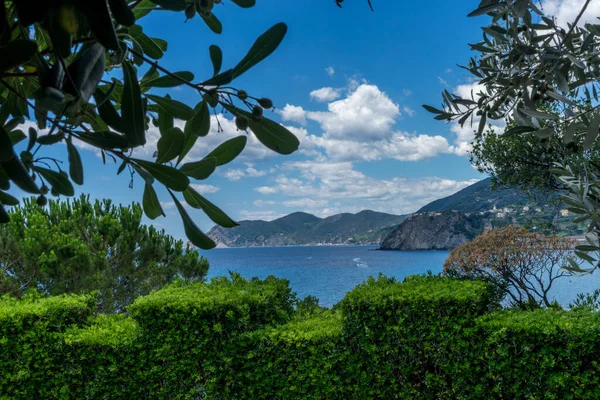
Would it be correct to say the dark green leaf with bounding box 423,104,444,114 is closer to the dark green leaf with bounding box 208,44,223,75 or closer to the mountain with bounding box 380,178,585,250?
the mountain with bounding box 380,178,585,250

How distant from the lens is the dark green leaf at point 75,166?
2.56 ft

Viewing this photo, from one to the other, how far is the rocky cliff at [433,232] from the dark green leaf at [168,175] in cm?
2663

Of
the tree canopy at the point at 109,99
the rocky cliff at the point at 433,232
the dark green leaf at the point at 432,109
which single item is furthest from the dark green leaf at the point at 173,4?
the rocky cliff at the point at 433,232

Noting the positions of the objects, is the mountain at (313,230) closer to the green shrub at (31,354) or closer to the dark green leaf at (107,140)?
the green shrub at (31,354)

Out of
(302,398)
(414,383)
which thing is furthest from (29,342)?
(414,383)

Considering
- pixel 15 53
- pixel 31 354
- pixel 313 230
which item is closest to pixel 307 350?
pixel 31 354

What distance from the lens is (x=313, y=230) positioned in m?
102

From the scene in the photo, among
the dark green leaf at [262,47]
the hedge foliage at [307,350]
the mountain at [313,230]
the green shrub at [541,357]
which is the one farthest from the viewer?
the mountain at [313,230]

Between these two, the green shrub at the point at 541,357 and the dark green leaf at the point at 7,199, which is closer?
the dark green leaf at the point at 7,199

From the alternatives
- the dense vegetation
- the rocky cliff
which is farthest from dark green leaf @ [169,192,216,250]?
the rocky cliff

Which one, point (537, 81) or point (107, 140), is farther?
point (537, 81)

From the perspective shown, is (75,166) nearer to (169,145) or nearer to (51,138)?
(51,138)

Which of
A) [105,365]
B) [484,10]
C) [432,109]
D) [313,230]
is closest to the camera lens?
[484,10]

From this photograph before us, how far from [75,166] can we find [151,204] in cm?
18
